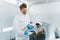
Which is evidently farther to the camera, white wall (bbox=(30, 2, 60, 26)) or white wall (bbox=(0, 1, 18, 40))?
white wall (bbox=(30, 2, 60, 26))

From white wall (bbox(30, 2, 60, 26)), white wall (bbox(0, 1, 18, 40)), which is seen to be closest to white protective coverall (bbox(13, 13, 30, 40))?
white wall (bbox(0, 1, 18, 40))

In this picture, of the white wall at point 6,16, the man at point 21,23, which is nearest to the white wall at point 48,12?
the white wall at point 6,16

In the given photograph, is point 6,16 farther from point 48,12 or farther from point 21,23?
point 48,12

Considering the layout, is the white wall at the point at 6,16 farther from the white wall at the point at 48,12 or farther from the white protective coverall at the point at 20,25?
the white wall at the point at 48,12

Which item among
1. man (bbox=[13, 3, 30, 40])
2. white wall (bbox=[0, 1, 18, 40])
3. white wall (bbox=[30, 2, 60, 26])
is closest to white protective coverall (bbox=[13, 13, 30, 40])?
man (bbox=[13, 3, 30, 40])

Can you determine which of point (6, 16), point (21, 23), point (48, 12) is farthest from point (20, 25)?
point (48, 12)

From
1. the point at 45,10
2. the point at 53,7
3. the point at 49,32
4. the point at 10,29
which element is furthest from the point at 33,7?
the point at 10,29

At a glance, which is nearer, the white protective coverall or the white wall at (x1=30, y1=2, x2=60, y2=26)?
the white protective coverall

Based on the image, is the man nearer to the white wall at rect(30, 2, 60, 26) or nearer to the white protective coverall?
the white protective coverall

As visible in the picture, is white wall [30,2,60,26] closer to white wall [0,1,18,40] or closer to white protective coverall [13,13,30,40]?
white wall [0,1,18,40]

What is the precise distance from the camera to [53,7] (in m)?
2.38

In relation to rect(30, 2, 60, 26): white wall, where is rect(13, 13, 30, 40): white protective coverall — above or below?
below

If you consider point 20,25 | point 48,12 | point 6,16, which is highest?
point 48,12

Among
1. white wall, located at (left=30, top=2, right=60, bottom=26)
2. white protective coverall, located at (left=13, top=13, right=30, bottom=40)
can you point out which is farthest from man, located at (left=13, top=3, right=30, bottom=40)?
white wall, located at (left=30, top=2, right=60, bottom=26)
